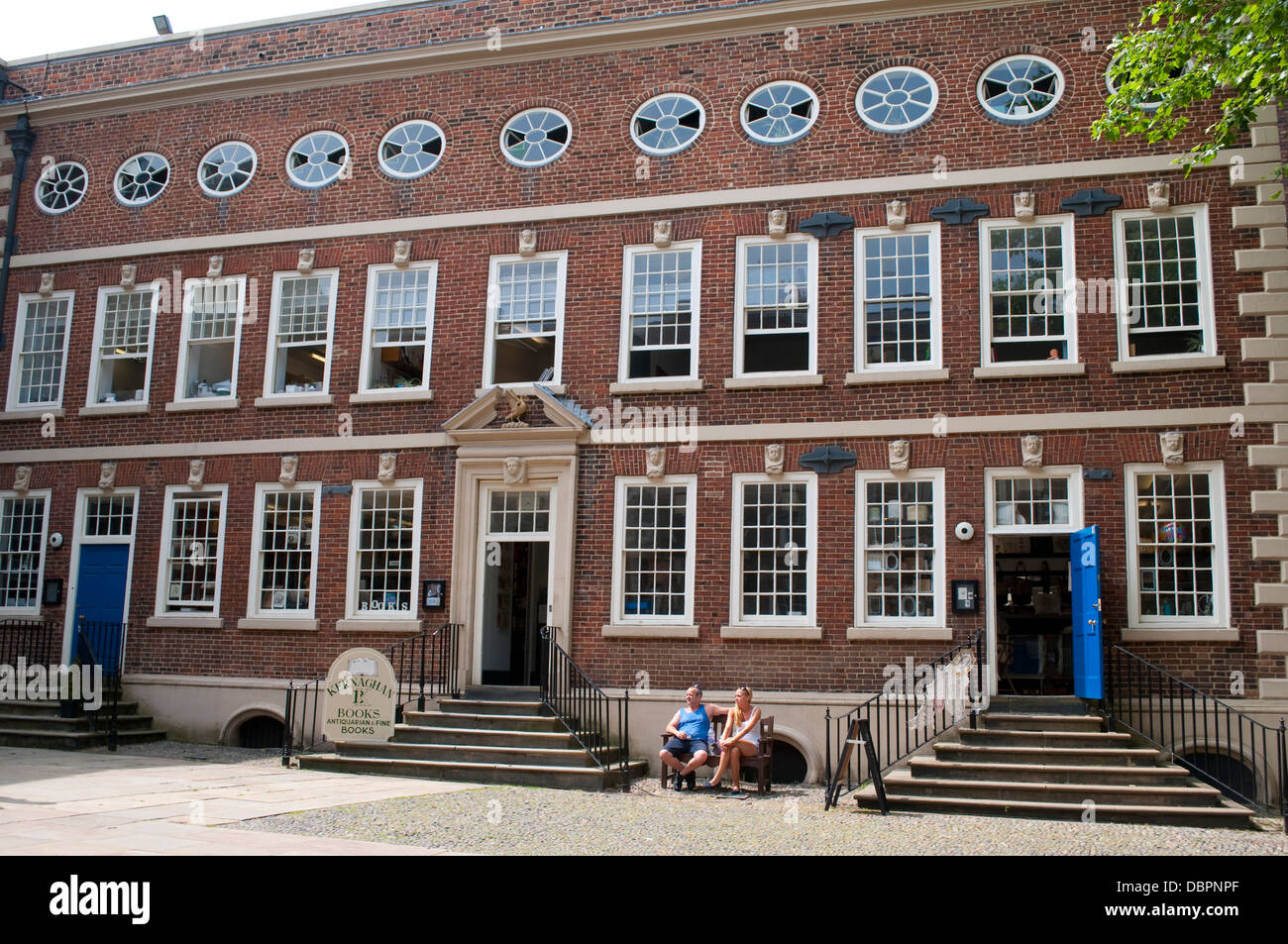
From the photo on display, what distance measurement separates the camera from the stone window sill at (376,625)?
15992mm

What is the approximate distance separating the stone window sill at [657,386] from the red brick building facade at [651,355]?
0.18ft

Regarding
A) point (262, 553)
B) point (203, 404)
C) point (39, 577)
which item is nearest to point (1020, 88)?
point (262, 553)

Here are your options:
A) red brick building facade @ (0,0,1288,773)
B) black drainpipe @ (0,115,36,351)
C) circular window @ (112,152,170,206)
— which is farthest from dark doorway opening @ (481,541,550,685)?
black drainpipe @ (0,115,36,351)

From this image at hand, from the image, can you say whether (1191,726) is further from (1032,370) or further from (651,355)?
(651,355)

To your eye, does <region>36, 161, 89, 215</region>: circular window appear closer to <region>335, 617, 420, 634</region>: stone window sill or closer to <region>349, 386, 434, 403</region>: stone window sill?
<region>349, 386, 434, 403</region>: stone window sill

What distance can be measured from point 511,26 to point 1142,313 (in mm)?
9591

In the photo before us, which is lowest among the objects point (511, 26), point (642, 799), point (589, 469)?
point (642, 799)

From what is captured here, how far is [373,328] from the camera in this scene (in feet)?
56.1

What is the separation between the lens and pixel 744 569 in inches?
596

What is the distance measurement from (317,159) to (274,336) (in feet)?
9.02

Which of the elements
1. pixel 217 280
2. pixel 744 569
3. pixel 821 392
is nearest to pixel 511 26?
pixel 217 280

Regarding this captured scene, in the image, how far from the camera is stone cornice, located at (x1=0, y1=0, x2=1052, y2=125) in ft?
51.9

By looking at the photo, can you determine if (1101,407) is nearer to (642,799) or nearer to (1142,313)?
(1142,313)

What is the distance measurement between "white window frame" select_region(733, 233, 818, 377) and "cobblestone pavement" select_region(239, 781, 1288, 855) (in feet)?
18.7
